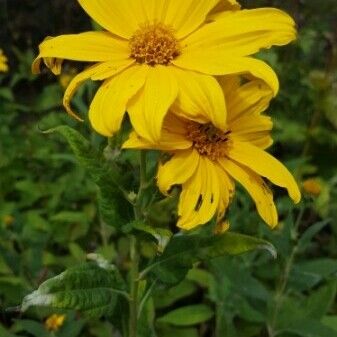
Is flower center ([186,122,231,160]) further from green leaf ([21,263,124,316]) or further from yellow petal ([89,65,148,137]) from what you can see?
green leaf ([21,263,124,316])

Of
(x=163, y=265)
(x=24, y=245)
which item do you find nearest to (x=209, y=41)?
(x=163, y=265)

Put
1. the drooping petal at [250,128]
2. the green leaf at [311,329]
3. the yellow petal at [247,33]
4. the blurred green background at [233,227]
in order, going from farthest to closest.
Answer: the blurred green background at [233,227]
the green leaf at [311,329]
the drooping petal at [250,128]
the yellow petal at [247,33]

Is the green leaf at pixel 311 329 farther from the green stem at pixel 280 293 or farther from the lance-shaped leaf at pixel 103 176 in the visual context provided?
the lance-shaped leaf at pixel 103 176

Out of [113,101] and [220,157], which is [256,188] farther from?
[113,101]

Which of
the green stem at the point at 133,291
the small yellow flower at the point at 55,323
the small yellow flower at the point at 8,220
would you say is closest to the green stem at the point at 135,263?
the green stem at the point at 133,291

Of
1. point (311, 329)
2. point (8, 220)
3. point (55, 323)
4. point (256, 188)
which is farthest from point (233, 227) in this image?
point (256, 188)
